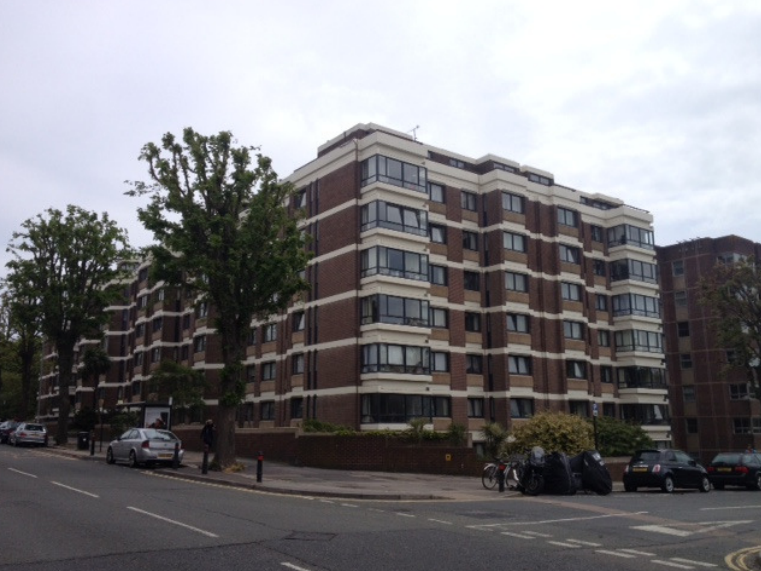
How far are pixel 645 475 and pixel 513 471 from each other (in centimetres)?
480

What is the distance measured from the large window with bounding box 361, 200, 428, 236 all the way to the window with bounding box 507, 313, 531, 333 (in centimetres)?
883

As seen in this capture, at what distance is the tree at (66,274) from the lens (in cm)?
4191

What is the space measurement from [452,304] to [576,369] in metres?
11.1

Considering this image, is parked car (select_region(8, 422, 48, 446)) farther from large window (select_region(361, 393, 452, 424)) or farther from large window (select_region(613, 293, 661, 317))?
large window (select_region(613, 293, 661, 317))

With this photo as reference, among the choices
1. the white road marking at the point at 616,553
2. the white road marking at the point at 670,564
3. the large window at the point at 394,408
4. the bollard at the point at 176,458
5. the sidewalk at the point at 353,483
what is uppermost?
the large window at the point at 394,408

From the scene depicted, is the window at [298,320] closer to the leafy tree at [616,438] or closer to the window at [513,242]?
the window at [513,242]

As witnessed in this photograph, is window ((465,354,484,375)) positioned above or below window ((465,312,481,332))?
below

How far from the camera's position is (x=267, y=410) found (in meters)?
49.2

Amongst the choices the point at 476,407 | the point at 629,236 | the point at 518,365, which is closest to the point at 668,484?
the point at 476,407

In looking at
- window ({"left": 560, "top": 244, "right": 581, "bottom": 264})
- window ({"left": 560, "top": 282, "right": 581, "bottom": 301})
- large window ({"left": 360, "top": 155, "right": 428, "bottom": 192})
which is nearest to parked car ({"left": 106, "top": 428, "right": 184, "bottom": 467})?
large window ({"left": 360, "top": 155, "right": 428, "bottom": 192})

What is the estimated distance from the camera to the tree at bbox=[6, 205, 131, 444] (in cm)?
4191

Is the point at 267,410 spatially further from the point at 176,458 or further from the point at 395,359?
the point at 176,458

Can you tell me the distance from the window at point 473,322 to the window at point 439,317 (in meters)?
2.00

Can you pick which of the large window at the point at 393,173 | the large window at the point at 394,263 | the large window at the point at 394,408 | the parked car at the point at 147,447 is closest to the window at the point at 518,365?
the large window at the point at 394,408
